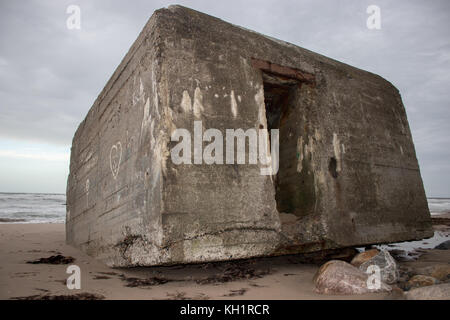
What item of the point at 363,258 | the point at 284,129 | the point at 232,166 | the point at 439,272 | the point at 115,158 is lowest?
the point at 439,272

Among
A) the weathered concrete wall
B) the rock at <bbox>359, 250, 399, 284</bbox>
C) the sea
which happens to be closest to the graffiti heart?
the weathered concrete wall

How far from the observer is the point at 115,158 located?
367cm

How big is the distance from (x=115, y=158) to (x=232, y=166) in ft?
4.87

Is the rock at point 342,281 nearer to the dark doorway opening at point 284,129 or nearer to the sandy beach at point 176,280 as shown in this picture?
the sandy beach at point 176,280

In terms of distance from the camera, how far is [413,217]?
434cm

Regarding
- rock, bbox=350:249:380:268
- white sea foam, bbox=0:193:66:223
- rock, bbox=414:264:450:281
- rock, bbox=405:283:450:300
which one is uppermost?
white sea foam, bbox=0:193:66:223

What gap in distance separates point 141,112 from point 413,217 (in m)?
3.79

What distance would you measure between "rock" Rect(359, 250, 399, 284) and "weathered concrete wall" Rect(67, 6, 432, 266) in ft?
1.76

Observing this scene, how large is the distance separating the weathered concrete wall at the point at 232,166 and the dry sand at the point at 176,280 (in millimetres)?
246

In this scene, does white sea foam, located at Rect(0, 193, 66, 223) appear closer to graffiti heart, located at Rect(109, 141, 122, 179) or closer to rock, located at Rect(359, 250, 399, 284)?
graffiti heart, located at Rect(109, 141, 122, 179)

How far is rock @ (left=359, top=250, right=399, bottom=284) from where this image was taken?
2793 millimetres

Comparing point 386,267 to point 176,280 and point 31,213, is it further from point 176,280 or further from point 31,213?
point 31,213

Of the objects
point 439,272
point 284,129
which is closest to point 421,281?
point 439,272
